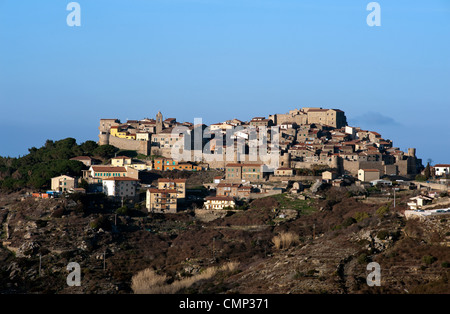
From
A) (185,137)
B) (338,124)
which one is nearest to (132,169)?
(185,137)

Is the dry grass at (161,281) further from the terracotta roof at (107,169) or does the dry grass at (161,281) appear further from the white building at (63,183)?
the terracotta roof at (107,169)

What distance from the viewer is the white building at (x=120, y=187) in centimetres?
6419

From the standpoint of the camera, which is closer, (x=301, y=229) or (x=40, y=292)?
(x=40, y=292)

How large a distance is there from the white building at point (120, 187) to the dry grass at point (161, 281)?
16.9 m

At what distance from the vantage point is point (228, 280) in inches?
1672

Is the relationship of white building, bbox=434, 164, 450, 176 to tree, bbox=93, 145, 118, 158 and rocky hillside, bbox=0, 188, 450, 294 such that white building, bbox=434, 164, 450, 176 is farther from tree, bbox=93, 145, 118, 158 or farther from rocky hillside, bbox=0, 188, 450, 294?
tree, bbox=93, 145, 118, 158

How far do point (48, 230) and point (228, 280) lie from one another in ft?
58.5

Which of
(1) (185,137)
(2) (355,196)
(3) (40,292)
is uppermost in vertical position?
(1) (185,137)

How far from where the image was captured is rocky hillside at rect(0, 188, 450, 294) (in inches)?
1518

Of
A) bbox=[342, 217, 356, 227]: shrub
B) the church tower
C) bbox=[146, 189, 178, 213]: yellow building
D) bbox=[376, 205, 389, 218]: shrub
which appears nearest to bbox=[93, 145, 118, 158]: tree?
the church tower

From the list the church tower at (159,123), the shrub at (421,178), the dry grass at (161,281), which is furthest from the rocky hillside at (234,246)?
the church tower at (159,123)

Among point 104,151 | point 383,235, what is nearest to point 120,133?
A: point 104,151

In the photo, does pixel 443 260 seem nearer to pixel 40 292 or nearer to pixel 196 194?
pixel 40 292

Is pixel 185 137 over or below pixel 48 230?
over
